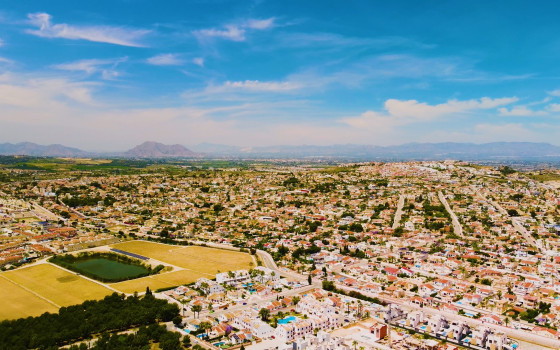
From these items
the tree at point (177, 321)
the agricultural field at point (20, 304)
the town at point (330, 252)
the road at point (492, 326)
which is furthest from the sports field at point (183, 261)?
the road at point (492, 326)

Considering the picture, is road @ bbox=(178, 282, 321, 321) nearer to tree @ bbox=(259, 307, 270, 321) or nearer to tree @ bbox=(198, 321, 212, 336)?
tree @ bbox=(259, 307, 270, 321)

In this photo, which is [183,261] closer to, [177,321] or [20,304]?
[20,304]

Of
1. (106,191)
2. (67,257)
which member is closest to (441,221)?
(67,257)

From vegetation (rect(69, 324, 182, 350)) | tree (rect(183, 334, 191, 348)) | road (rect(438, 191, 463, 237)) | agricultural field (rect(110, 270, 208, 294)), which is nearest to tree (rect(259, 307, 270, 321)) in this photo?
tree (rect(183, 334, 191, 348))

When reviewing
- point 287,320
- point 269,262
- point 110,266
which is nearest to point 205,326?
point 287,320

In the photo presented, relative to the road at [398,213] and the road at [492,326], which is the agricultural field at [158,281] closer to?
the road at [492,326]

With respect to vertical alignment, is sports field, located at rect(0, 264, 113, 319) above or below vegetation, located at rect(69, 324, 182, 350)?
below
